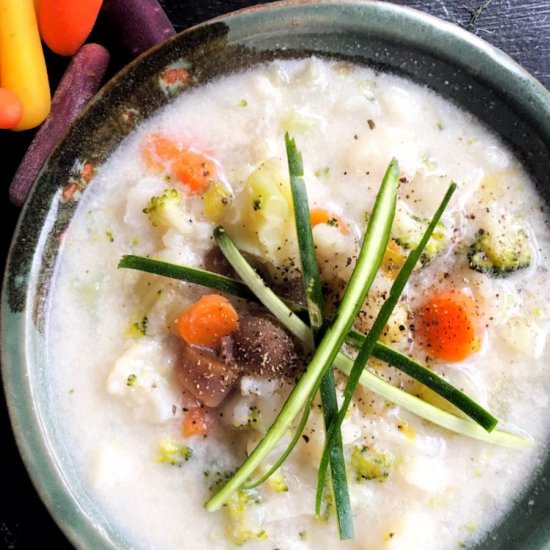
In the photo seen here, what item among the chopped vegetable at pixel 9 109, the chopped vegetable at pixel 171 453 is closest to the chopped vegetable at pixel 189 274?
the chopped vegetable at pixel 171 453

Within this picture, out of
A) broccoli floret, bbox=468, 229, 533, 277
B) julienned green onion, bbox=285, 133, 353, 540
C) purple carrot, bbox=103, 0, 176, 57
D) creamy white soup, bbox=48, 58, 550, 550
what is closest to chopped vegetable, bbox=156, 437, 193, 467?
creamy white soup, bbox=48, 58, 550, 550

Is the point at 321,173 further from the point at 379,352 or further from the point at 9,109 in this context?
the point at 9,109

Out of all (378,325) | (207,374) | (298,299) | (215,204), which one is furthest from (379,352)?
(215,204)

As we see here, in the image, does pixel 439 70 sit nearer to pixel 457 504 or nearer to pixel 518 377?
pixel 518 377

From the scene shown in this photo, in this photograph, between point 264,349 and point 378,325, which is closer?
point 378,325

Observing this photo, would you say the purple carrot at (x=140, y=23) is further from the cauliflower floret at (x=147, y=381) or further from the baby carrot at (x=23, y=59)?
the cauliflower floret at (x=147, y=381)

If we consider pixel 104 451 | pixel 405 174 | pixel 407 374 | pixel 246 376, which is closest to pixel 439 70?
pixel 405 174
